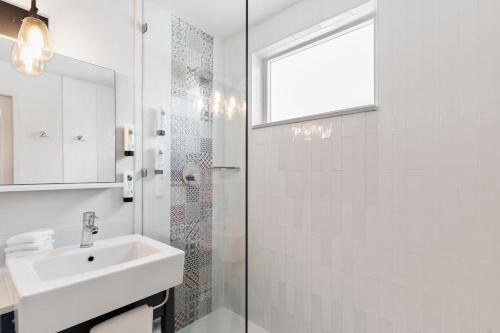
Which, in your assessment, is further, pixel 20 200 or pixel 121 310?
pixel 20 200

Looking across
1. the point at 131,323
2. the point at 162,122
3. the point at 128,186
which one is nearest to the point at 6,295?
the point at 131,323

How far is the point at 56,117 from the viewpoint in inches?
51.4

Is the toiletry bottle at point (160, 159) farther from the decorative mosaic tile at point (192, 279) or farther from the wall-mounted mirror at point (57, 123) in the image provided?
the decorative mosaic tile at point (192, 279)

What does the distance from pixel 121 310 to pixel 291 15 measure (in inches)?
82.6

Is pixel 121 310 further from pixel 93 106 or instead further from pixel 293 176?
pixel 293 176

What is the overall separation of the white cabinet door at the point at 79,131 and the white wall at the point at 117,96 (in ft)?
0.40

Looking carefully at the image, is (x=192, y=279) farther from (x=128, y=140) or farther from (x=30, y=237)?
(x=128, y=140)

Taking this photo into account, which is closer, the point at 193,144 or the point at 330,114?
the point at 193,144

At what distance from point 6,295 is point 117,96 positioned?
111 centimetres

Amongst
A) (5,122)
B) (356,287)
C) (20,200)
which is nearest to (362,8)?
(356,287)

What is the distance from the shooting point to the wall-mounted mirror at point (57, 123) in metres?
1.17

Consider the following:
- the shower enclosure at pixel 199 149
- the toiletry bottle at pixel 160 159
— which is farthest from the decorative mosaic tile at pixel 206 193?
the toiletry bottle at pixel 160 159

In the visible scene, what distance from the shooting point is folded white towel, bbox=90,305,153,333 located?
3.18 feet

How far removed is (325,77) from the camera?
1.83 metres
